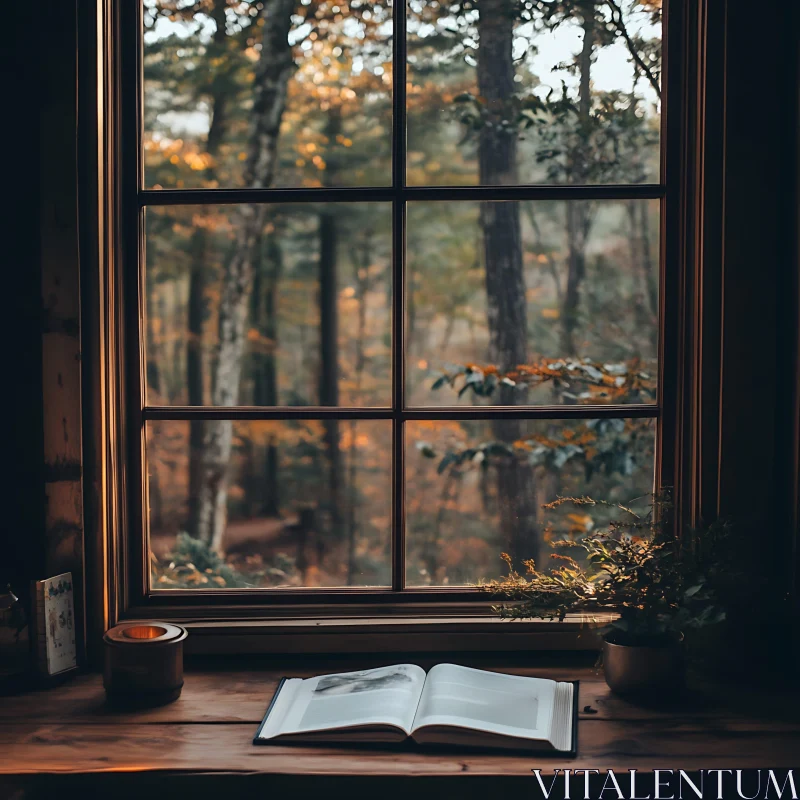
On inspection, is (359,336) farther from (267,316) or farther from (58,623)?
(58,623)

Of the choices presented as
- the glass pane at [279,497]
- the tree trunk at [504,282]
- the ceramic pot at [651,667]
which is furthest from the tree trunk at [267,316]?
the ceramic pot at [651,667]

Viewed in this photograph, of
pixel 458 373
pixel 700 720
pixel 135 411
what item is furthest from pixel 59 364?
pixel 700 720

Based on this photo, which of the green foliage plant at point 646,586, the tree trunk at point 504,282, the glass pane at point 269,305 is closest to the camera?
the green foliage plant at point 646,586

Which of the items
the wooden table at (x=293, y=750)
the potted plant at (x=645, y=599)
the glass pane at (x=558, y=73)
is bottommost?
the wooden table at (x=293, y=750)

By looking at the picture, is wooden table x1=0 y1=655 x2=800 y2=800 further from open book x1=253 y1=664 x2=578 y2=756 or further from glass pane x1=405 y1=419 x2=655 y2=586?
glass pane x1=405 y1=419 x2=655 y2=586

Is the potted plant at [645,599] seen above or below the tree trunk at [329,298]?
below

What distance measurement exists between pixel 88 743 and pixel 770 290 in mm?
1537

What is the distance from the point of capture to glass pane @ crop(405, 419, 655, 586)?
6.68 ft

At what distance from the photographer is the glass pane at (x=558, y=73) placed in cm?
181

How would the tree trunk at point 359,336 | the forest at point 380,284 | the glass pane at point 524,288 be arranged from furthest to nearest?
the tree trunk at point 359,336
the glass pane at point 524,288
the forest at point 380,284

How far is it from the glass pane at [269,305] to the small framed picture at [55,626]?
6.60 ft

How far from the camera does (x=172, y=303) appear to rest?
354 centimetres

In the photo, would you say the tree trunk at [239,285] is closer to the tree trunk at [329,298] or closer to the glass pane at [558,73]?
the tree trunk at [329,298]

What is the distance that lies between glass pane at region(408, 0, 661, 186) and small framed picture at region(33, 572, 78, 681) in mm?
1569
